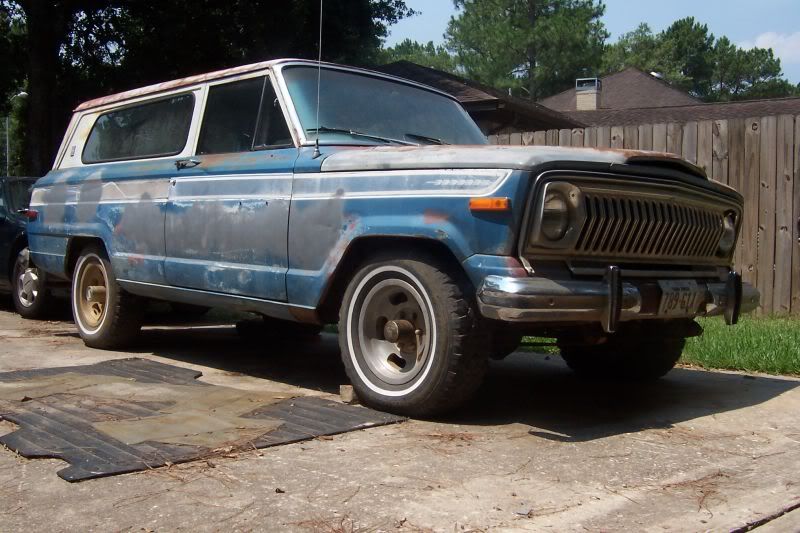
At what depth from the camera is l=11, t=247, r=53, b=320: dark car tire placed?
28.3ft

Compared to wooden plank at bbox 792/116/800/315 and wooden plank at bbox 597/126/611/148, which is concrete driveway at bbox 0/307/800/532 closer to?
wooden plank at bbox 792/116/800/315

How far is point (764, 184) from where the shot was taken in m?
8.23

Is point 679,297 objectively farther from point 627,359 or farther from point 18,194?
point 18,194

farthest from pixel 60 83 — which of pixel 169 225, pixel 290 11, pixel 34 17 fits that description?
pixel 169 225

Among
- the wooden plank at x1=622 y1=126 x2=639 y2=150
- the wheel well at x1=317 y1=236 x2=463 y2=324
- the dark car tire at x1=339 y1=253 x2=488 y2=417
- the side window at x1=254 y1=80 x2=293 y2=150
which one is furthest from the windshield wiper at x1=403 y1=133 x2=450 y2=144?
the wooden plank at x1=622 y1=126 x2=639 y2=150

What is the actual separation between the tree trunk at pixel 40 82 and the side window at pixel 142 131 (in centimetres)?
1100

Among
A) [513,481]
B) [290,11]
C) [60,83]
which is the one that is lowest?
[513,481]

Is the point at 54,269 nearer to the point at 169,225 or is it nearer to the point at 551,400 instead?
the point at 169,225

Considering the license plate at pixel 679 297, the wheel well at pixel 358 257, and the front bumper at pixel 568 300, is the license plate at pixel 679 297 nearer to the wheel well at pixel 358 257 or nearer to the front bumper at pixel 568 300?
the front bumper at pixel 568 300

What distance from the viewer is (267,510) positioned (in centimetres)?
295

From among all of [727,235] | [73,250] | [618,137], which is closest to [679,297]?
[727,235]

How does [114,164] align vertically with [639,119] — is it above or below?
below

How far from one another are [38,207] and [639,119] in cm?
2111

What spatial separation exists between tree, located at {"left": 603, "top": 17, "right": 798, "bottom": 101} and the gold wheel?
7292 centimetres
